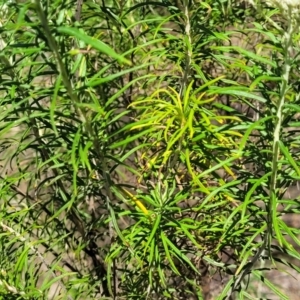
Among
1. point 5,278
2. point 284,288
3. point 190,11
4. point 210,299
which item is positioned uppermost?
point 190,11

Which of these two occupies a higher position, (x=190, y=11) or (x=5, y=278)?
(x=190, y=11)

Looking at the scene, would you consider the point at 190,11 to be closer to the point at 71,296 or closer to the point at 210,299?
the point at 71,296

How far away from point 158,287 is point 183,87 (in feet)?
2.14

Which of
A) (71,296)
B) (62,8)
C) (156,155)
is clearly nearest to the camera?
(62,8)

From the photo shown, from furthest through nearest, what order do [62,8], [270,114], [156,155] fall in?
[156,155] < [270,114] < [62,8]

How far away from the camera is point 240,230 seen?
1281 millimetres

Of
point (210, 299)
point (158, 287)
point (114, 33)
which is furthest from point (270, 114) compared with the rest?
point (210, 299)

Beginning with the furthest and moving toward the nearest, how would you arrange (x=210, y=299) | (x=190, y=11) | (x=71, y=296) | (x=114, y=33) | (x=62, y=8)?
(x=210, y=299)
(x=114, y=33)
(x=71, y=296)
(x=190, y=11)
(x=62, y=8)

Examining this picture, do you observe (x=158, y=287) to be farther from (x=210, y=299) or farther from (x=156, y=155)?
(x=210, y=299)

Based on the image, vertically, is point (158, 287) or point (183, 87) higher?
point (183, 87)

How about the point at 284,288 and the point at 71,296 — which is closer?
the point at 71,296

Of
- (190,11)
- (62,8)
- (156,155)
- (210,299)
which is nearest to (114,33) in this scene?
(156,155)

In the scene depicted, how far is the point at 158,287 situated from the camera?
157 cm

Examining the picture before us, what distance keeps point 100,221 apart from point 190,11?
1.97ft
